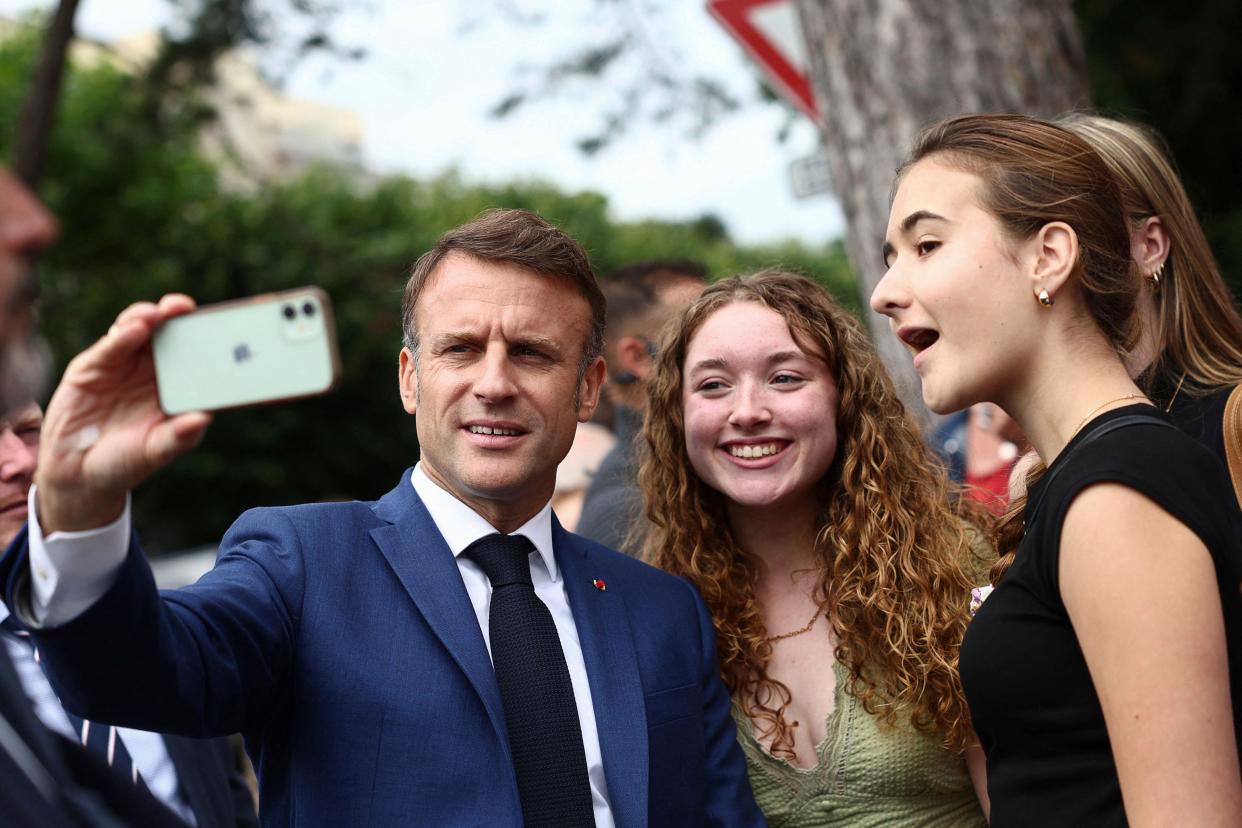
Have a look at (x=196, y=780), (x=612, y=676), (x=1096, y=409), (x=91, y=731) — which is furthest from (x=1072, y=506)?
(x=196, y=780)

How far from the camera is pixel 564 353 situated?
2982 mm

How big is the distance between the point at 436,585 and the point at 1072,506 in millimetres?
1208

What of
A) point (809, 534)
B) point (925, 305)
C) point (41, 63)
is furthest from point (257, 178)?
point (925, 305)

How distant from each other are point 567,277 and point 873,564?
3.34ft

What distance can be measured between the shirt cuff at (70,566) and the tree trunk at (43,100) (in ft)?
20.7

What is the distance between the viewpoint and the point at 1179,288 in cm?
276

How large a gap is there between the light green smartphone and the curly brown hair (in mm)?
1794

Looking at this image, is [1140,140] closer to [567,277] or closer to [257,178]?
[567,277]

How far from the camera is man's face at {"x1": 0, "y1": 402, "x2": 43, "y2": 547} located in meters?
3.62

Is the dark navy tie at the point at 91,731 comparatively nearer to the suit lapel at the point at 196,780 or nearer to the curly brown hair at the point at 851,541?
the suit lapel at the point at 196,780

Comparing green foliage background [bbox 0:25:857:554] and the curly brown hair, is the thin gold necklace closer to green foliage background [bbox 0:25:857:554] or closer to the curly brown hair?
the curly brown hair

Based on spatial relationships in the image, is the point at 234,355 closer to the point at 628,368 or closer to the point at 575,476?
the point at 628,368

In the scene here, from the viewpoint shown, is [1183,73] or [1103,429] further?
[1183,73]

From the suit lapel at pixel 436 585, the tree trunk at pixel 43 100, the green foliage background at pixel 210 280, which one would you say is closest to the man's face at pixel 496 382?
the suit lapel at pixel 436 585
